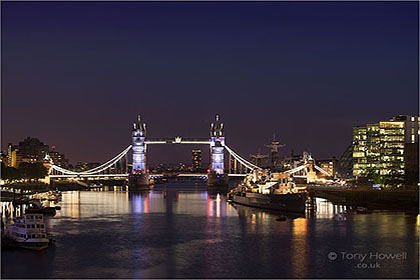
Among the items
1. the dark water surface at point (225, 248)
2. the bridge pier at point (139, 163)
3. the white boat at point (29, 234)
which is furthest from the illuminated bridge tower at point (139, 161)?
the white boat at point (29, 234)

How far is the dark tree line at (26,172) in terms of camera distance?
116 m

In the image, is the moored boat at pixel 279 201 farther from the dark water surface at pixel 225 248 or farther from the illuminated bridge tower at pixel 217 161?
the illuminated bridge tower at pixel 217 161

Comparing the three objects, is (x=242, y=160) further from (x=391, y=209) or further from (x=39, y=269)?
(x=39, y=269)

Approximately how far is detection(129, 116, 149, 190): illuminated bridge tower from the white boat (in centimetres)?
10312

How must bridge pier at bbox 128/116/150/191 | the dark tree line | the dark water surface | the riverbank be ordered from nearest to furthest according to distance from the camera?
the dark water surface → the riverbank → the dark tree line → bridge pier at bbox 128/116/150/191

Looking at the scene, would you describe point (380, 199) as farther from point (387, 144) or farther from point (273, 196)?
point (387, 144)

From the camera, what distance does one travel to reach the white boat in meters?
36.1

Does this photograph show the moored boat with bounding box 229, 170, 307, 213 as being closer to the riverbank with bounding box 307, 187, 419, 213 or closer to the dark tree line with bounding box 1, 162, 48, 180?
the riverbank with bounding box 307, 187, 419, 213

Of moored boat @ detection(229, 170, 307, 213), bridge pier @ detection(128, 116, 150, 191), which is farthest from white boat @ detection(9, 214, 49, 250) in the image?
bridge pier @ detection(128, 116, 150, 191)

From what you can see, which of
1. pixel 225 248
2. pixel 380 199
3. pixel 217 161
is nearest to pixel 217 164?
pixel 217 161

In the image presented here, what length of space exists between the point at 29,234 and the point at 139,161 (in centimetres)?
11289

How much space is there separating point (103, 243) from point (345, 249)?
51.3 feet

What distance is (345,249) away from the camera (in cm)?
3856

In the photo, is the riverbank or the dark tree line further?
the dark tree line
